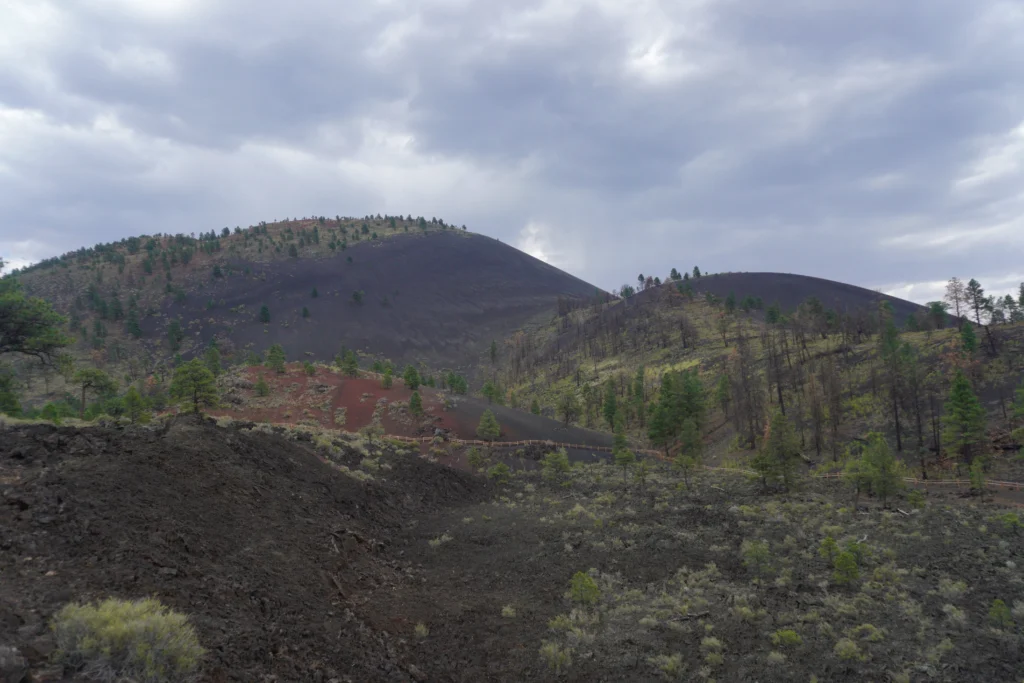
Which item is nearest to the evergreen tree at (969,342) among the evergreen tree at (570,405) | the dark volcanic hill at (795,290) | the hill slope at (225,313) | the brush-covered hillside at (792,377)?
the brush-covered hillside at (792,377)

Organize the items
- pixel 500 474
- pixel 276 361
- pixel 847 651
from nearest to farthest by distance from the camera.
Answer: pixel 847 651 < pixel 500 474 < pixel 276 361

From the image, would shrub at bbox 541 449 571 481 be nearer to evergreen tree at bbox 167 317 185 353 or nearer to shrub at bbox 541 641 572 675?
shrub at bbox 541 641 572 675

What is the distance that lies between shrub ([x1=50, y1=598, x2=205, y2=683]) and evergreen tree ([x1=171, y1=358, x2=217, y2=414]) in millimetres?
35824

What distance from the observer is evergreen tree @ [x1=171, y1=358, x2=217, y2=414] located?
39.7 meters

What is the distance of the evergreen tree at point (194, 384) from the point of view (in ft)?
130

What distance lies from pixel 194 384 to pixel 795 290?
643 ft

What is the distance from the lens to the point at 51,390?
9588 cm

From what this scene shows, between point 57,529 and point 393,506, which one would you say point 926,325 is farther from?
point 57,529

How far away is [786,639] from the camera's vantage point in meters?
13.2

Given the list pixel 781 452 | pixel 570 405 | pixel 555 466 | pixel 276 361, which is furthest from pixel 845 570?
pixel 570 405

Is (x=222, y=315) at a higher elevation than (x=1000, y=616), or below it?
higher

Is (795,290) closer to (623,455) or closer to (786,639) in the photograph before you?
(623,455)

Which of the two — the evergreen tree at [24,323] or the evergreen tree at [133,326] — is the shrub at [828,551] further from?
the evergreen tree at [133,326]

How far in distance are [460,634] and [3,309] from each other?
24321mm
